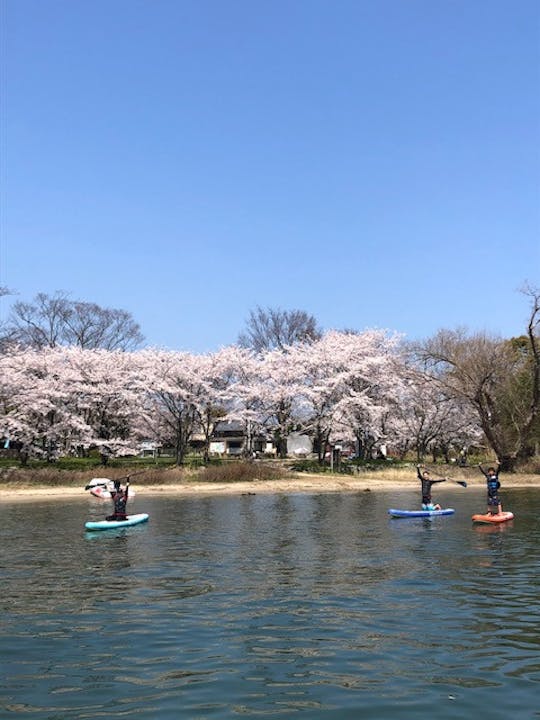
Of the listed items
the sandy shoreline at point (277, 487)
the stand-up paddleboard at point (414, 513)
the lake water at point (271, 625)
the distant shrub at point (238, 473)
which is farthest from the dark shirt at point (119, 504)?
the distant shrub at point (238, 473)

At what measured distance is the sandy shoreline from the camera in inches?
1619

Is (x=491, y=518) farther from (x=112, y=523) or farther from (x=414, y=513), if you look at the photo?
(x=112, y=523)

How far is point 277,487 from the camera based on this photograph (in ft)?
150

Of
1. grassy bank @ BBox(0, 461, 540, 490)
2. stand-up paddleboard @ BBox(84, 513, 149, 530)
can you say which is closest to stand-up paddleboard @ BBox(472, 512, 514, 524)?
stand-up paddleboard @ BBox(84, 513, 149, 530)

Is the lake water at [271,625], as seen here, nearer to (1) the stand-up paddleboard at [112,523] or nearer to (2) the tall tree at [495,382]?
(1) the stand-up paddleboard at [112,523]

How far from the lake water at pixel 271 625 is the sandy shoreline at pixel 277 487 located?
1804 centimetres

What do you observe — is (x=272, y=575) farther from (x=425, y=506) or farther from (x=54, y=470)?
(x=54, y=470)

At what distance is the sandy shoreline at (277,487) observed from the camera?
41125 mm

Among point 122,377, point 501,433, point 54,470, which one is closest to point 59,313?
point 122,377

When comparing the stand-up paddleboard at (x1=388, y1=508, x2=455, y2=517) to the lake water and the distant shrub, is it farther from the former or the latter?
the distant shrub

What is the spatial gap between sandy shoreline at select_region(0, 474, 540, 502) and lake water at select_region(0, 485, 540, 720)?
59.2ft

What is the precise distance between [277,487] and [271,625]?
113ft

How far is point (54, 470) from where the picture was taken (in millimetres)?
45688

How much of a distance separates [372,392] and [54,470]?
1119 inches
